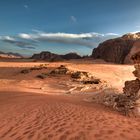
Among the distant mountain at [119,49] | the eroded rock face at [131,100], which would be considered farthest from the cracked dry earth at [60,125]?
the distant mountain at [119,49]

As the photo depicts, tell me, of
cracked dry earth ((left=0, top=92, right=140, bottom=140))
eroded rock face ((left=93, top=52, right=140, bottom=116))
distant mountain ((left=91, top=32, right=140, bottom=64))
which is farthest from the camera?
distant mountain ((left=91, top=32, right=140, bottom=64))

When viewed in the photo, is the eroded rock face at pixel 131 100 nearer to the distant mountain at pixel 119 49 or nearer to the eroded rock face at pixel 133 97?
the eroded rock face at pixel 133 97

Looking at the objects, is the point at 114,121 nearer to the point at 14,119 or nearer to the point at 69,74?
the point at 14,119

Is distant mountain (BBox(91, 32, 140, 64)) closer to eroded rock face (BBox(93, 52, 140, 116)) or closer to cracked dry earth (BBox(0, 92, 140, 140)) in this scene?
eroded rock face (BBox(93, 52, 140, 116))

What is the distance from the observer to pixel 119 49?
47344 mm

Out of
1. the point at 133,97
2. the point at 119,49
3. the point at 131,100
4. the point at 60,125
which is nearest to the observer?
the point at 60,125

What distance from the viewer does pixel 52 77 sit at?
2383 cm

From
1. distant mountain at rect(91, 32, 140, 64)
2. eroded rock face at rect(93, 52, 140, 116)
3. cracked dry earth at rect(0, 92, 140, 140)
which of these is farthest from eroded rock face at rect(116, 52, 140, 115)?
distant mountain at rect(91, 32, 140, 64)

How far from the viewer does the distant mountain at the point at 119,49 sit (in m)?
45.0

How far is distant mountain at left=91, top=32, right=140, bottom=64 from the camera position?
4497 cm

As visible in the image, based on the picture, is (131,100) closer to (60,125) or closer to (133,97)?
(133,97)

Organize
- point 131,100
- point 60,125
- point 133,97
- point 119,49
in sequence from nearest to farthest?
point 60,125
point 131,100
point 133,97
point 119,49

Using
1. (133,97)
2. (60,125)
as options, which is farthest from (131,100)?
(60,125)

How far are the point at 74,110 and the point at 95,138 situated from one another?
136 inches
